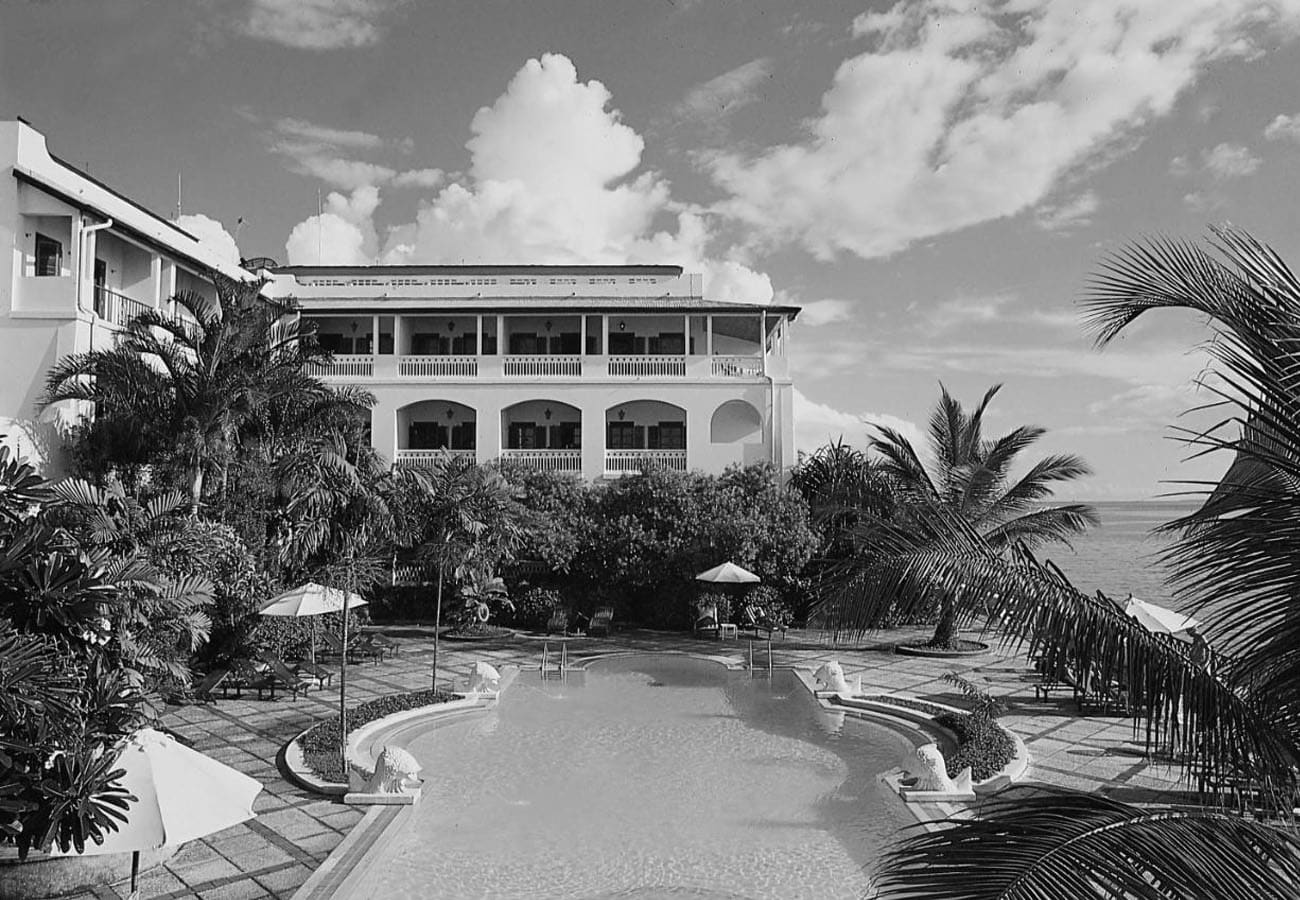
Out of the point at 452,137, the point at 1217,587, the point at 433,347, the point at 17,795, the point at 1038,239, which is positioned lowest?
the point at 17,795

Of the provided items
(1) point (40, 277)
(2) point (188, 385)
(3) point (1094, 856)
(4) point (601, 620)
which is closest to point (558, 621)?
(4) point (601, 620)

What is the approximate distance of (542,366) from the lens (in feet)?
99.0

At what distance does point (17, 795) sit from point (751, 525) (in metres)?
17.7

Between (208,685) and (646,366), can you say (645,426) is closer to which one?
(646,366)

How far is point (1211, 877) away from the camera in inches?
145

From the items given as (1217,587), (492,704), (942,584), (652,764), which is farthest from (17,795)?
(492,704)

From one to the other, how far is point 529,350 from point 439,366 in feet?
11.6

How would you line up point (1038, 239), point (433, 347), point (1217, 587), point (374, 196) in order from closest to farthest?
point (1217, 587), point (1038, 239), point (374, 196), point (433, 347)

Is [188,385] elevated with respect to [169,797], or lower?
elevated

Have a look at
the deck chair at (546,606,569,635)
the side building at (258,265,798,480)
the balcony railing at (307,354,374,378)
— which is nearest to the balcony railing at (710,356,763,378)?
the side building at (258,265,798,480)

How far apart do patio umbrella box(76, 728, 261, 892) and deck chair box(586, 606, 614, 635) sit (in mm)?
16412

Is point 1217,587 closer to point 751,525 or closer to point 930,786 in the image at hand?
point 930,786

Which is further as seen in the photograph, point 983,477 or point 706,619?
point 706,619

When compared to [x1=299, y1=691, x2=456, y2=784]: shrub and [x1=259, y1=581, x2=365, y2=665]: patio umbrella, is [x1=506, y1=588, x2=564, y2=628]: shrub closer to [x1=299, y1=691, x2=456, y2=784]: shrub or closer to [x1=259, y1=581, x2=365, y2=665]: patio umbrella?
[x1=299, y1=691, x2=456, y2=784]: shrub
